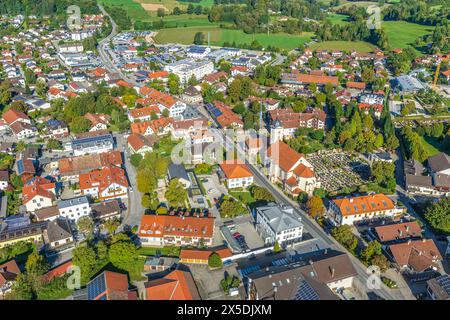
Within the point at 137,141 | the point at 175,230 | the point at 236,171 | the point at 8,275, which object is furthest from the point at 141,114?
the point at 8,275

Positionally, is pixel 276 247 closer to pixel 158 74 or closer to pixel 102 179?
pixel 102 179

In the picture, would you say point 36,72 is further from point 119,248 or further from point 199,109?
point 119,248

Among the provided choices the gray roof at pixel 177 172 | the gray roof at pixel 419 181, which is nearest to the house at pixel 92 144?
the gray roof at pixel 177 172

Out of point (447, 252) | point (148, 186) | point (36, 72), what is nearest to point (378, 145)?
point (447, 252)

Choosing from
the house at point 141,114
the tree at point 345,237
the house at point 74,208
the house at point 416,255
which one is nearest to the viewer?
the house at point 416,255

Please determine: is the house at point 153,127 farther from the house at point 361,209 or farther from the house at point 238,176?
the house at point 361,209

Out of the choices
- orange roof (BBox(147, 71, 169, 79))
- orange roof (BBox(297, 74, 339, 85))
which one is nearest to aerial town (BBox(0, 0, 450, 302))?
orange roof (BBox(147, 71, 169, 79))
